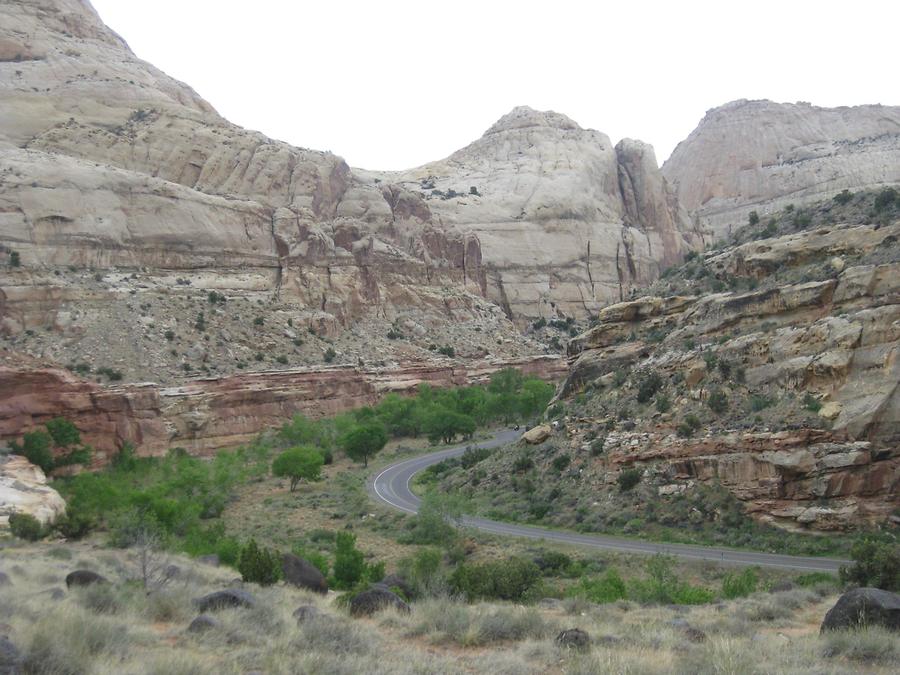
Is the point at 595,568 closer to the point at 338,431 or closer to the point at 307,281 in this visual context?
the point at 338,431

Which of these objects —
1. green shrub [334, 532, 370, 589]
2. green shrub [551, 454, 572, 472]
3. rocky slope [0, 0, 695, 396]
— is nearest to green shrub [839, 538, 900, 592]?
green shrub [334, 532, 370, 589]

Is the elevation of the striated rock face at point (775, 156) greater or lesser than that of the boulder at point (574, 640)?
greater

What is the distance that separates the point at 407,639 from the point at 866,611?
8544mm

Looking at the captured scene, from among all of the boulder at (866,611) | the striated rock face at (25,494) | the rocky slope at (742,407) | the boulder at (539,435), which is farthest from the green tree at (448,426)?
the boulder at (866,611)

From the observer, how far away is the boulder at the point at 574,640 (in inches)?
509

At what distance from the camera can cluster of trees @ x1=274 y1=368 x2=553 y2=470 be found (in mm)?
64688

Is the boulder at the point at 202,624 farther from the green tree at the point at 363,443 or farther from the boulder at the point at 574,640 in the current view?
the green tree at the point at 363,443

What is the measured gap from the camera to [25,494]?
38969mm

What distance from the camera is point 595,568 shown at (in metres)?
27.5

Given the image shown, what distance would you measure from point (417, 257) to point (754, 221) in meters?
62.6

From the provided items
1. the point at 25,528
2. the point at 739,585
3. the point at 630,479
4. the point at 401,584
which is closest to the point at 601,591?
the point at 739,585

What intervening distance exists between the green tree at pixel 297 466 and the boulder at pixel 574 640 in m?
41.9

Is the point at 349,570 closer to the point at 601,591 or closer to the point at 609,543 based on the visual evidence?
the point at 601,591

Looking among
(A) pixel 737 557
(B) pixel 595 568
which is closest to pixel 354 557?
(B) pixel 595 568
